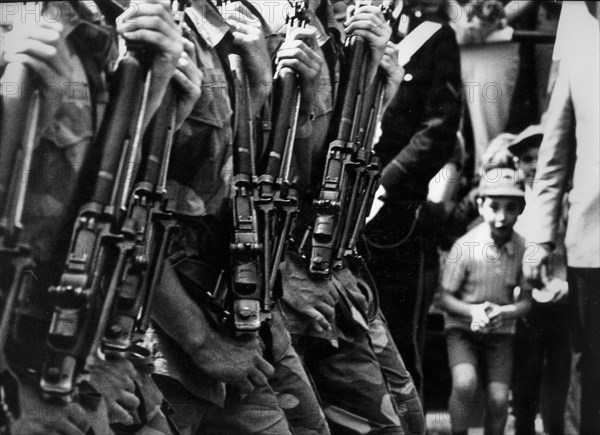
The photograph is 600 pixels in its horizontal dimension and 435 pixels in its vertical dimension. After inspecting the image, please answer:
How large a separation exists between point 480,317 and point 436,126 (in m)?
0.81

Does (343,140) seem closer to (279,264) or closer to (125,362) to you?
(279,264)

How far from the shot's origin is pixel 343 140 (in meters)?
4.52

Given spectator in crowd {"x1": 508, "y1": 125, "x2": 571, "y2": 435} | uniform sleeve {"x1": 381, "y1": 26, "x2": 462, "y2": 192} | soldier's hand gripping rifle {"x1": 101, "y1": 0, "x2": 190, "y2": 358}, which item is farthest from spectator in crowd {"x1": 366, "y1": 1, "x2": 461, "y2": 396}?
soldier's hand gripping rifle {"x1": 101, "y1": 0, "x2": 190, "y2": 358}

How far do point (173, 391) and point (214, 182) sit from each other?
83cm

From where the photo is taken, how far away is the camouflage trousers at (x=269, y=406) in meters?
4.29

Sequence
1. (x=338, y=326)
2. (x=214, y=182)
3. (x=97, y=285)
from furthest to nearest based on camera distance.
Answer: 1. (x=338, y=326)
2. (x=214, y=182)
3. (x=97, y=285)

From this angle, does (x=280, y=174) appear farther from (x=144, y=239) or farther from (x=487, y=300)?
(x=487, y=300)

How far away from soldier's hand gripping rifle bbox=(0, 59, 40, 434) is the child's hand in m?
1.79

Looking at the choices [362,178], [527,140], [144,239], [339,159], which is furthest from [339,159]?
[144,239]

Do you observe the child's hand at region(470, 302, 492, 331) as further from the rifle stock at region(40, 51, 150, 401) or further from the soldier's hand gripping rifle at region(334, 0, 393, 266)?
the rifle stock at region(40, 51, 150, 401)

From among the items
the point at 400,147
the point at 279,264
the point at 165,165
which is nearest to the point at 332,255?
the point at 279,264

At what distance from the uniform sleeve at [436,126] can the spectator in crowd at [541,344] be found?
290mm

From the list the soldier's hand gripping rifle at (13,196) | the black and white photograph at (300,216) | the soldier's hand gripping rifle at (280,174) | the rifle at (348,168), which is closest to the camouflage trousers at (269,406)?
the black and white photograph at (300,216)

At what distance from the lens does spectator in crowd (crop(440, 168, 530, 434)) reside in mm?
4535
